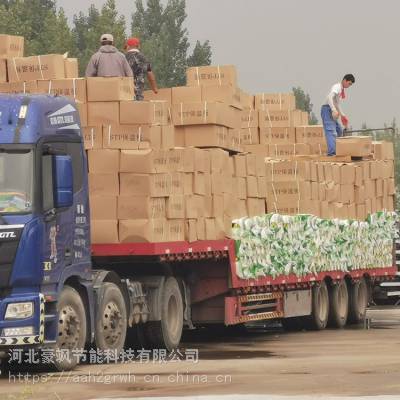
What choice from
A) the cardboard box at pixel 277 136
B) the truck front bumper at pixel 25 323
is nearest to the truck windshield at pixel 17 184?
the truck front bumper at pixel 25 323

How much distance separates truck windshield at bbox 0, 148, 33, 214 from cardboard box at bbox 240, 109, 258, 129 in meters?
9.93

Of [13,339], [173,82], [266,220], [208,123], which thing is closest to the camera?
[13,339]

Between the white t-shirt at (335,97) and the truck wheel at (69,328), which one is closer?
the truck wheel at (69,328)

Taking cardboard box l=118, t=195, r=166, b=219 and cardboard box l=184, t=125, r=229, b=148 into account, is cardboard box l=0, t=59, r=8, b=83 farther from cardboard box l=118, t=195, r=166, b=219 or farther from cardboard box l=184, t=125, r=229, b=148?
cardboard box l=184, t=125, r=229, b=148

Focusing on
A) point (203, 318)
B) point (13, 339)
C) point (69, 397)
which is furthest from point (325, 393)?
point (203, 318)

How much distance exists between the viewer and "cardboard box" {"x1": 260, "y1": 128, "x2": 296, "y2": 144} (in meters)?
25.8

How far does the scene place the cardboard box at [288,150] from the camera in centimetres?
2608

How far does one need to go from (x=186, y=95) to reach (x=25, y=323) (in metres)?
6.25

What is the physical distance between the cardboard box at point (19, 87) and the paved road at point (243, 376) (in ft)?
12.7

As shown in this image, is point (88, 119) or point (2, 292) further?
point (88, 119)

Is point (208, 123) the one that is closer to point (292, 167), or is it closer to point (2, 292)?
point (292, 167)

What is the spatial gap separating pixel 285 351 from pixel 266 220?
3.13 m

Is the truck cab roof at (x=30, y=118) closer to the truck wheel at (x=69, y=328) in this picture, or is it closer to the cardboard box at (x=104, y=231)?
the truck wheel at (x=69, y=328)

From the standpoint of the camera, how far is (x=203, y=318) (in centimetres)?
2055
